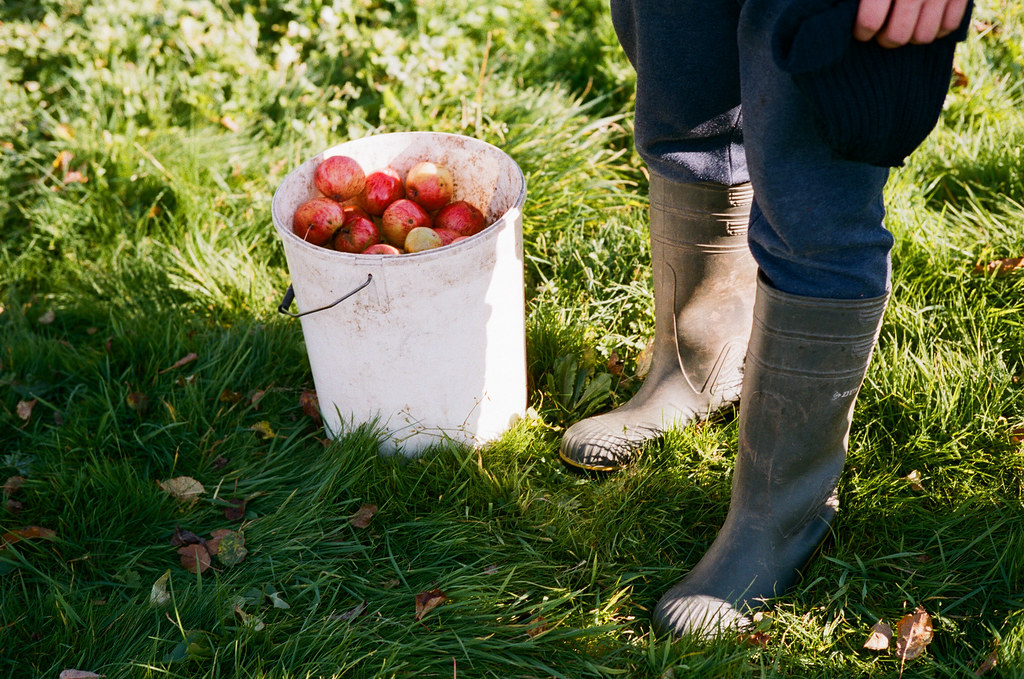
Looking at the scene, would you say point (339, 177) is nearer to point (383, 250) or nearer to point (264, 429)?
point (383, 250)

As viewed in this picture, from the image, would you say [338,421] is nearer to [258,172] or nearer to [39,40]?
[258,172]

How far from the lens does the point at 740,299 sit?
2289mm

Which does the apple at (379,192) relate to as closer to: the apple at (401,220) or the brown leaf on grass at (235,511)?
the apple at (401,220)

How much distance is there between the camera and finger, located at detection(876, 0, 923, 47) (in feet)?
3.98

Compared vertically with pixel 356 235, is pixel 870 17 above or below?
above

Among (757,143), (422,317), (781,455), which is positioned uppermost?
(757,143)

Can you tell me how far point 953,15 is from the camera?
122 cm

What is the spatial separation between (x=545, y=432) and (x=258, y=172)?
66.4 inches

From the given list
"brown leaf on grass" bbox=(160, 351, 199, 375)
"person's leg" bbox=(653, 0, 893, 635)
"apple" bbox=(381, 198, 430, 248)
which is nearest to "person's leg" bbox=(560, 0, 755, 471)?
"person's leg" bbox=(653, 0, 893, 635)

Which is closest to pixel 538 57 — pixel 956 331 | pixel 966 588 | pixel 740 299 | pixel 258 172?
pixel 258 172

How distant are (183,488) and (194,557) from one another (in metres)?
0.26

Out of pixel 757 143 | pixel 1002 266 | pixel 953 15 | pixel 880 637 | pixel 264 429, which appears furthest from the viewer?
pixel 1002 266

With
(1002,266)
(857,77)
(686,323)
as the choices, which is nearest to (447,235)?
(686,323)

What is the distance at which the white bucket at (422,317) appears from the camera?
1.97m
